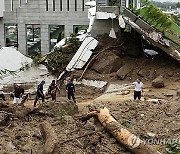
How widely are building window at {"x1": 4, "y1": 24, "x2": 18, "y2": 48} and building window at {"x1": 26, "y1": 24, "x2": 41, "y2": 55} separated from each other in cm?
80

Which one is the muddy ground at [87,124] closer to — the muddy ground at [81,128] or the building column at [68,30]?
the muddy ground at [81,128]

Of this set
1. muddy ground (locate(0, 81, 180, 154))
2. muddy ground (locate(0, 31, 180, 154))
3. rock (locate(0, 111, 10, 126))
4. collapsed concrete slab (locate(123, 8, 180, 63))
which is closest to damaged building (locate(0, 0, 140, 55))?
collapsed concrete slab (locate(123, 8, 180, 63))

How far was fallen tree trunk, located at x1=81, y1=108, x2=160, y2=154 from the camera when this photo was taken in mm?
7290

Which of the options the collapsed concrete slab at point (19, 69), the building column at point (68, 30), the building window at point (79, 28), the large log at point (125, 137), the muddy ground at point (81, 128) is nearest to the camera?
the large log at point (125, 137)

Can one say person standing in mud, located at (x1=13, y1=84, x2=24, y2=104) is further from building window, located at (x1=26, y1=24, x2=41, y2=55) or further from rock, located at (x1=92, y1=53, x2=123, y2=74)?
building window, located at (x1=26, y1=24, x2=41, y2=55)

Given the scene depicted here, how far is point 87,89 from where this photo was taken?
1869 centimetres

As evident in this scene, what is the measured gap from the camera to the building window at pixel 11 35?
1016 inches

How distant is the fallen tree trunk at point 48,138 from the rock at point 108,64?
11021 millimetres

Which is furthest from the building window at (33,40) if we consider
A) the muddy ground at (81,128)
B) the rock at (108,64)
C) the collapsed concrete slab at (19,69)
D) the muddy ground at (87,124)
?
the muddy ground at (81,128)

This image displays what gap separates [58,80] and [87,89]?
5.61 ft

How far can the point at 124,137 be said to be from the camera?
25.5 ft

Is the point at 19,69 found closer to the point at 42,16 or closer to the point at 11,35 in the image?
the point at 42,16

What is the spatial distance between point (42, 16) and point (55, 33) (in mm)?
1476

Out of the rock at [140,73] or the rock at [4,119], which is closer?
the rock at [4,119]
